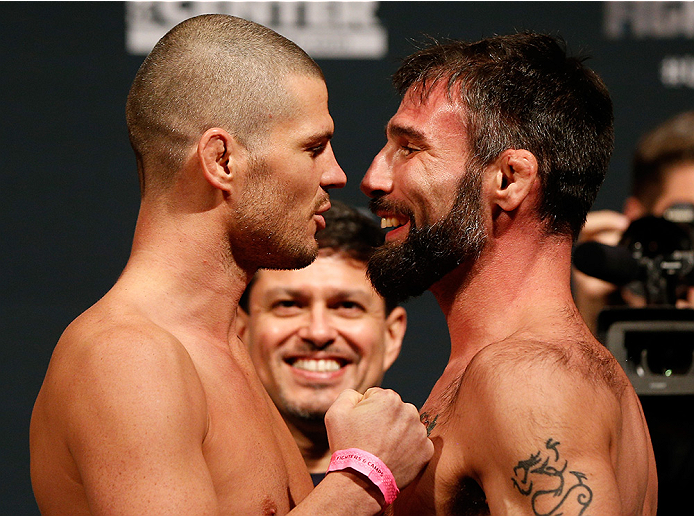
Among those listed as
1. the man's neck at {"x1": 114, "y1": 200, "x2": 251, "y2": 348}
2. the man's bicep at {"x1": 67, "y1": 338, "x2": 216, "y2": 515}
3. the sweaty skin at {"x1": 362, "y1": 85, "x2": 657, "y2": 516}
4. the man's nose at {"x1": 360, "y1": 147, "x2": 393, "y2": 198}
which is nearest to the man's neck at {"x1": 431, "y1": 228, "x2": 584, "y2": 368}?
the sweaty skin at {"x1": 362, "y1": 85, "x2": 657, "y2": 516}

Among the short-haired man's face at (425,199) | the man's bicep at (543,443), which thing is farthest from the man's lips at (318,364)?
Answer: the man's bicep at (543,443)

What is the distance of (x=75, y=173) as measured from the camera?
117 inches

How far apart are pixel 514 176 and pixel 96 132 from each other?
1.94m

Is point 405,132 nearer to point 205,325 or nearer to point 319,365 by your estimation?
point 205,325

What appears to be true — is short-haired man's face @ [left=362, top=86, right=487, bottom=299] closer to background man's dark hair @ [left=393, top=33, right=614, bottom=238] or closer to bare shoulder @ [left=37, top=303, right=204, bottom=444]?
background man's dark hair @ [left=393, top=33, right=614, bottom=238]

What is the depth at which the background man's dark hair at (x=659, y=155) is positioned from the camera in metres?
2.98

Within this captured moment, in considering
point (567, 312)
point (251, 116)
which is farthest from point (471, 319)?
point (251, 116)

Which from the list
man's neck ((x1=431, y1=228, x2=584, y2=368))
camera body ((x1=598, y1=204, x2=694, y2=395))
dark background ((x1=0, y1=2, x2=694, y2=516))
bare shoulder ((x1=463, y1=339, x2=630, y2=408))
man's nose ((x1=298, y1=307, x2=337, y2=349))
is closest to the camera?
bare shoulder ((x1=463, y1=339, x2=630, y2=408))

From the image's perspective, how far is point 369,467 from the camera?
1.27 metres

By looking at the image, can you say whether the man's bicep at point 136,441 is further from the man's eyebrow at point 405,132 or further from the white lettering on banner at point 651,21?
the white lettering on banner at point 651,21

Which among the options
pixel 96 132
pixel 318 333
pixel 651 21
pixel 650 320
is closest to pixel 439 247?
pixel 650 320

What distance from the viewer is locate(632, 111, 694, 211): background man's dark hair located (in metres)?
2.98

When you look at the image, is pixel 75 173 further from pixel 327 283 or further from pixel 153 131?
pixel 153 131

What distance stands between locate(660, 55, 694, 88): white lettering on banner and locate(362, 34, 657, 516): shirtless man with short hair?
1.83m
